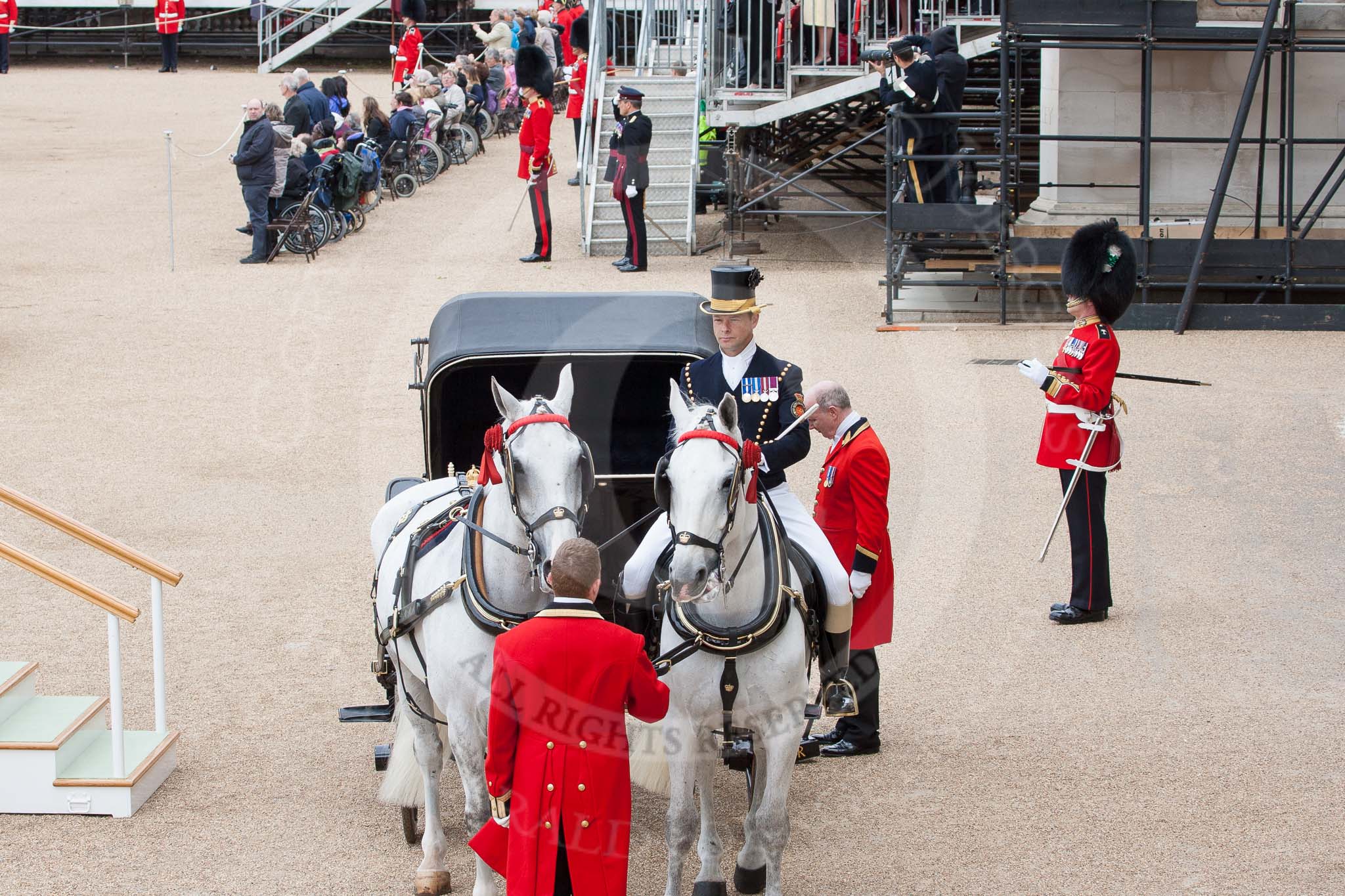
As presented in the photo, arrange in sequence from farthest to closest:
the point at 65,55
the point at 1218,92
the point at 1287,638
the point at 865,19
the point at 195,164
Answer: the point at 65,55, the point at 195,164, the point at 865,19, the point at 1218,92, the point at 1287,638

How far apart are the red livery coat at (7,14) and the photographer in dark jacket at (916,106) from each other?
22.2m

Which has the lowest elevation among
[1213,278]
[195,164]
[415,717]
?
[415,717]

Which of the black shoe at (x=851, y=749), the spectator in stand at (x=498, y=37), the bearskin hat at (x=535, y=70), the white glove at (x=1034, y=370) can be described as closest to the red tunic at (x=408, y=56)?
the spectator in stand at (x=498, y=37)

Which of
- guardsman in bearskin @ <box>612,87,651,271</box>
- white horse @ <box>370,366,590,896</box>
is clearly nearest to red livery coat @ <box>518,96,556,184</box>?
guardsman in bearskin @ <box>612,87,651,271</box>

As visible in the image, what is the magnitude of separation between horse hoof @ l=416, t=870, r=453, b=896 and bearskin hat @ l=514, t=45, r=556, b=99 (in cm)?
1518

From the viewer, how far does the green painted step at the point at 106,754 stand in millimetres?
5348

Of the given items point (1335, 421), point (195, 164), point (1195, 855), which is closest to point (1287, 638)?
point (1195, 855)

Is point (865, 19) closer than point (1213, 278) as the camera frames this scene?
No

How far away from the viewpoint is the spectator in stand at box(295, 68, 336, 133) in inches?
724

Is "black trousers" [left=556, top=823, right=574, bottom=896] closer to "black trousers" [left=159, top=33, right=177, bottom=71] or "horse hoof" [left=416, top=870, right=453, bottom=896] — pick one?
"horse hoof" [left=416, top=870, right=453, bottom=896]

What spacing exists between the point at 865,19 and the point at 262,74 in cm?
1705

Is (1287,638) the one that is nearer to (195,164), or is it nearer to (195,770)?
(195,770)

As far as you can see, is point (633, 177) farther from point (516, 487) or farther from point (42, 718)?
point (516, 487)

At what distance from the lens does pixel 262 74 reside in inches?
1194
